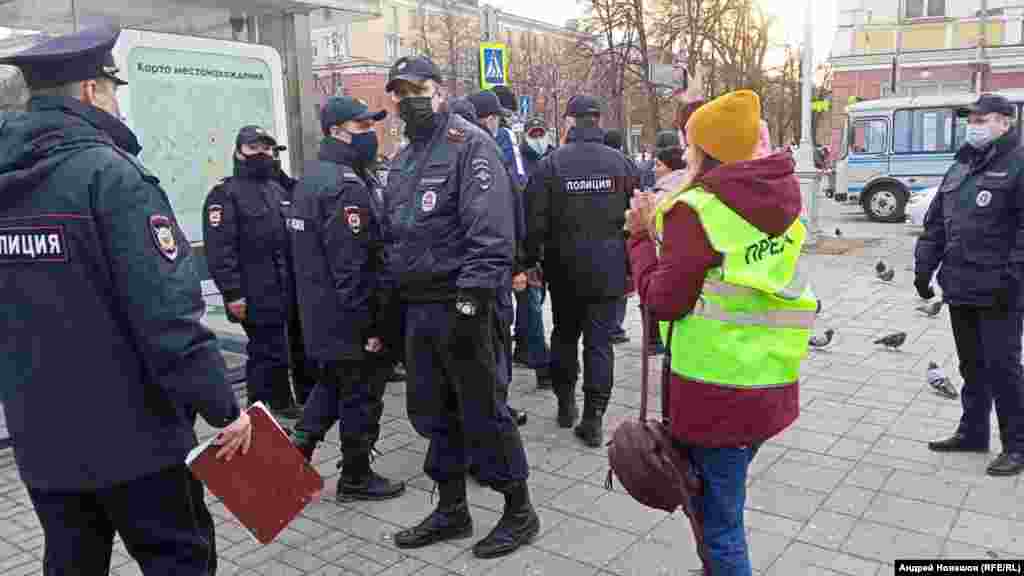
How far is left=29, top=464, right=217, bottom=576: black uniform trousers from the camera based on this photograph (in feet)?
7.96

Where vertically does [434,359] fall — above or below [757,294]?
below

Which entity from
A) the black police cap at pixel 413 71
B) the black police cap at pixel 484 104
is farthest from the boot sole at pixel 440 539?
the black police cap at pixel 484 104

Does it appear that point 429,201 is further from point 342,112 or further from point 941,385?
point 941,385

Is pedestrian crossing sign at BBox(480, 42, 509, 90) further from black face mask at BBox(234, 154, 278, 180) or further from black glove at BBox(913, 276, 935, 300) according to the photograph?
black glove at BBox(913, 276, 935, 300)

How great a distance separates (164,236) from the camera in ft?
7.73

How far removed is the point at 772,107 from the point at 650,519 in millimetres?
35500

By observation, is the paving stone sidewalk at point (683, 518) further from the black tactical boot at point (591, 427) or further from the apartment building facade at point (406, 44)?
the apartment building facade at point (406, 44)

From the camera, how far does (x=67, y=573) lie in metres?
2.50

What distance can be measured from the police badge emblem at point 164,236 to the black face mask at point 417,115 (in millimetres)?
1502

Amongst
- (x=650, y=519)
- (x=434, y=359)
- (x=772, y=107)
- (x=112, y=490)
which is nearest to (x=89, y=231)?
(x=112, y=490)

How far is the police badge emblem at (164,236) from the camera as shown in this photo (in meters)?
2.33

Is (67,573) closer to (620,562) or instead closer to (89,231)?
(89,231)

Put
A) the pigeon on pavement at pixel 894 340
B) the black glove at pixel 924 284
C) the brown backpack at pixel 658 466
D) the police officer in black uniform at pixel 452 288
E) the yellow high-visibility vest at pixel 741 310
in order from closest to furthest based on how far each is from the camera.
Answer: the yellow high-visibility vest at pixel 741 310 → the brown backpack at pixel 658 466 → the police officer in black uniform at pixel 452 288 → the black glove at pixel 924 284 → the pigeon on pavement at pixel 894 340

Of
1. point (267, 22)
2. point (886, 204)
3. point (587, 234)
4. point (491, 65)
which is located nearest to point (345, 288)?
point (587, 234)
